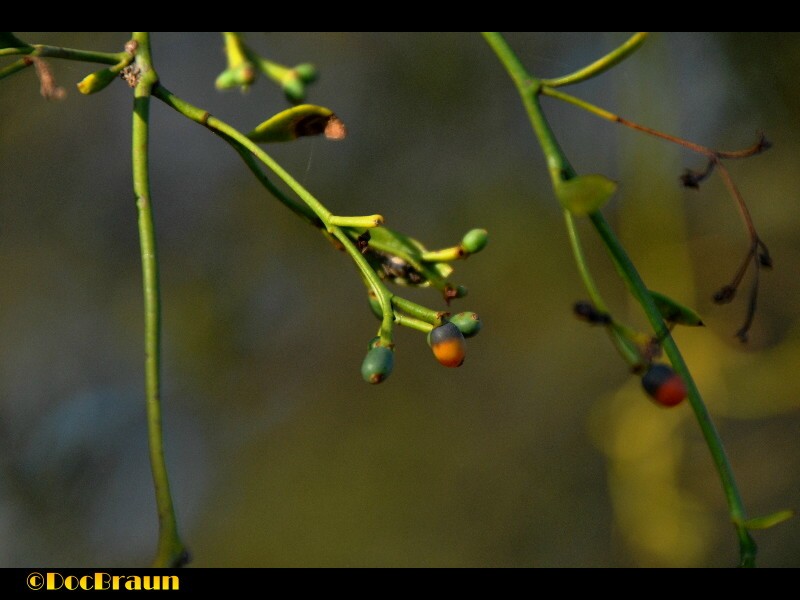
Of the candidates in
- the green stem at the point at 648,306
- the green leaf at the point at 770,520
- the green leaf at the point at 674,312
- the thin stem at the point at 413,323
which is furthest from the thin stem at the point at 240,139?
the green leaf at the point at 770,520

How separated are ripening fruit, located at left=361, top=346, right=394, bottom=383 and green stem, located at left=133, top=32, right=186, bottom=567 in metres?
0.17

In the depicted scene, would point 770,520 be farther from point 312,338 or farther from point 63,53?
point 312,338

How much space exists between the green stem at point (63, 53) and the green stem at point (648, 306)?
1.15 ft

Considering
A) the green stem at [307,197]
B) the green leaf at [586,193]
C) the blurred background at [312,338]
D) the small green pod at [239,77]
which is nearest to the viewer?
the green leaf at [586,193]

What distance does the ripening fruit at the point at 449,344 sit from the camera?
27.9 inches

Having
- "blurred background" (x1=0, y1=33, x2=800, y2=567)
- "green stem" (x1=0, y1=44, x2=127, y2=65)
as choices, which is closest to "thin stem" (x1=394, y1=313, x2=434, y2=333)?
"green stem" (x1=0, y1=44, x2=127, y2=65)

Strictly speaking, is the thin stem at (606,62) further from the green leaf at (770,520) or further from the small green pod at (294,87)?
the green leaf at (770,520)

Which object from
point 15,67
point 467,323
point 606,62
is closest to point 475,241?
point 467,323

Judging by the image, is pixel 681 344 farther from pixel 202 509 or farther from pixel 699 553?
pixel 202 509

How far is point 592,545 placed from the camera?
3.29 metres

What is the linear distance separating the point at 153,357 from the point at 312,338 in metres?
2.85

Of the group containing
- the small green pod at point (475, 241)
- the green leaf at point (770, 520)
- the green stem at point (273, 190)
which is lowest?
the green leaf at point (770, 520)

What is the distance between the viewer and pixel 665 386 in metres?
0.71
